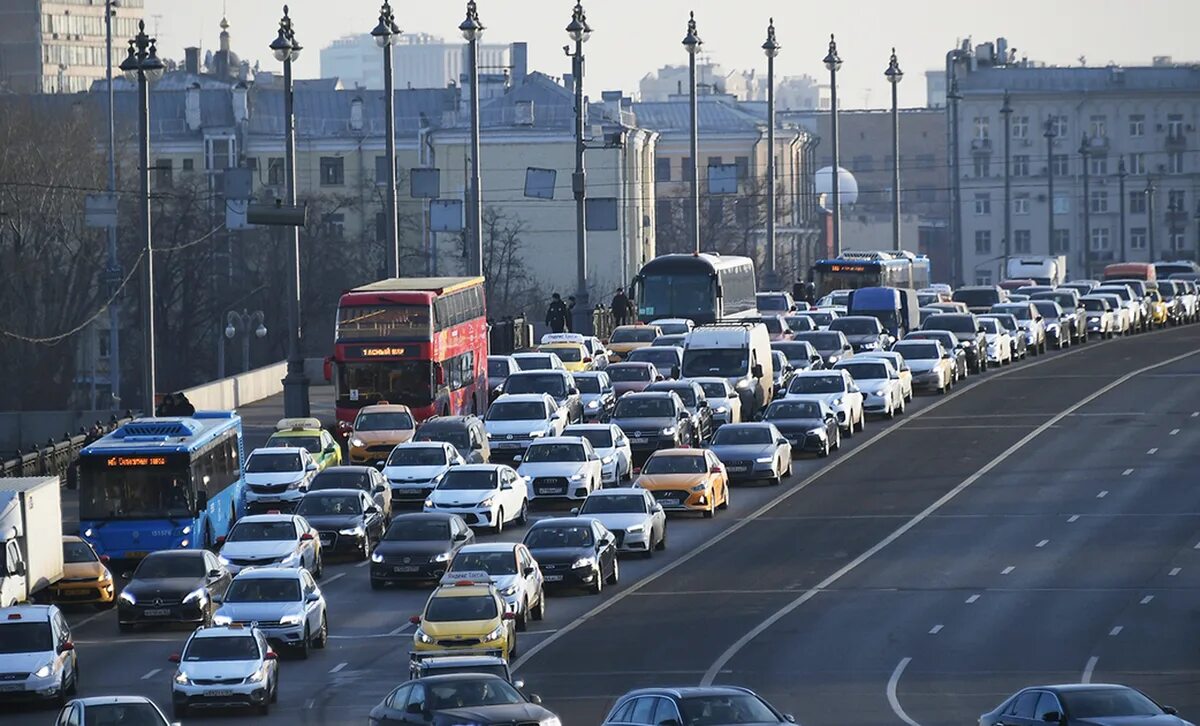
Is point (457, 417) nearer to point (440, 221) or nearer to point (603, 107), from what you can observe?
point (440, 221)

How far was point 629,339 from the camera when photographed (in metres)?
70.8

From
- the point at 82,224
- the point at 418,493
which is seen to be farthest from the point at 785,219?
the point at 418,493

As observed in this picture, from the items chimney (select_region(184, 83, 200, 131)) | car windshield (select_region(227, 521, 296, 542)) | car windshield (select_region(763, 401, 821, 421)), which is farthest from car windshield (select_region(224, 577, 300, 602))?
chimney (select_region(184, 83, 200, 131))

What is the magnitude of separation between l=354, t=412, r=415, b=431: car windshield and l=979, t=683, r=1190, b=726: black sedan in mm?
29473

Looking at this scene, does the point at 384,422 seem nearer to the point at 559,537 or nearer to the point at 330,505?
the point at 330,505

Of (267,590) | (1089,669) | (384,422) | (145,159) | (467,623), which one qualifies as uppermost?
(145,159)

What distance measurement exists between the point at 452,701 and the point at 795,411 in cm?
2963

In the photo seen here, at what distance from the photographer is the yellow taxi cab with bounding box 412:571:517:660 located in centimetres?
3247

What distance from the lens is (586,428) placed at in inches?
1987

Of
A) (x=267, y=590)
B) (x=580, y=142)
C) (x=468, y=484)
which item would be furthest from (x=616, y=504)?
(x=580, y=142)

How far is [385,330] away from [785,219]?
105 metres

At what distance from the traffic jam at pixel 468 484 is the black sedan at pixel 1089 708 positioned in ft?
2.07

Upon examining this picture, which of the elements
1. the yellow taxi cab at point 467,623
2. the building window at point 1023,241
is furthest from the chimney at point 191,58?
the yellow taxi cab at point 467,623

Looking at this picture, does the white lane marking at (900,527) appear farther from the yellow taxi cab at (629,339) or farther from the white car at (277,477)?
the yellow taxi cab at (629,339)
